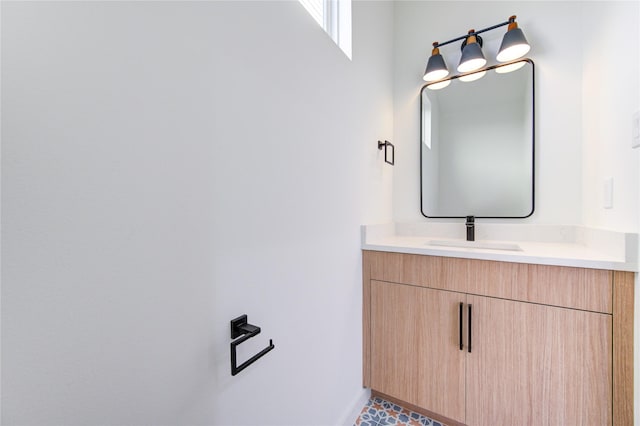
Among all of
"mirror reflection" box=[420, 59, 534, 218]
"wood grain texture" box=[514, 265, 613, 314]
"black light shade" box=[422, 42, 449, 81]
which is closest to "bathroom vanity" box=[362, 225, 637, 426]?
"wood grain texture" box=[514, 265, 613, 314]

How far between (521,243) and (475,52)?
1230 millimetres

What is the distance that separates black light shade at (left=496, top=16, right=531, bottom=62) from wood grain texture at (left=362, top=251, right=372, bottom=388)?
4.80 ft

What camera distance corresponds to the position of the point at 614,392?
0.99m

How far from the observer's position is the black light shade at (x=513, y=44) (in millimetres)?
1489

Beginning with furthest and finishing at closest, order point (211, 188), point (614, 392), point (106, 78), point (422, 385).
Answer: point (422, 385), point (614, 392), point (211, 188), point (106, 78)

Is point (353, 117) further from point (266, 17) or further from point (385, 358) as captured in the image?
point (385, 358)

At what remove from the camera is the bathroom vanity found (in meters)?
1.00

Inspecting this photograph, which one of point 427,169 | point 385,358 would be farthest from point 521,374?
point 427,169

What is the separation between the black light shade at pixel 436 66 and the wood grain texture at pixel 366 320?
1333 millimetres

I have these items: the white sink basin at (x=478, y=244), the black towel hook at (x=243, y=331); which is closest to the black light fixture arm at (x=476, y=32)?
the white sink basin at (x=478, y=244)

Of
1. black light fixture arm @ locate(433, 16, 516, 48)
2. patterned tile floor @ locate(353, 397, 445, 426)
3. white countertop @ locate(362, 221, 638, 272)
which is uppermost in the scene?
black light fixture arm @ locate(433, 16, 516, 48)

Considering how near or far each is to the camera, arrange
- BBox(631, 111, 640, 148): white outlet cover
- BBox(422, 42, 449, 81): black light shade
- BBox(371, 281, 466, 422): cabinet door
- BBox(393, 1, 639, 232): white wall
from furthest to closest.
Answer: BBox(422, 42, 449, 81): black light shade < BBox(371, 281, 466, 422): cabinet door < BBox(393, 1, 639, 232): white wall < BBox(631, 111, 640, 148): white outlet cover

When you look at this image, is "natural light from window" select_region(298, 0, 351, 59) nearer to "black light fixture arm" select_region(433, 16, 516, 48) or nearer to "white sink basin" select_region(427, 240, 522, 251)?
"black light fixture arm" select_region(433, 16, 516, 48)

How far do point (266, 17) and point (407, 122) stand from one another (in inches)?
55.9
